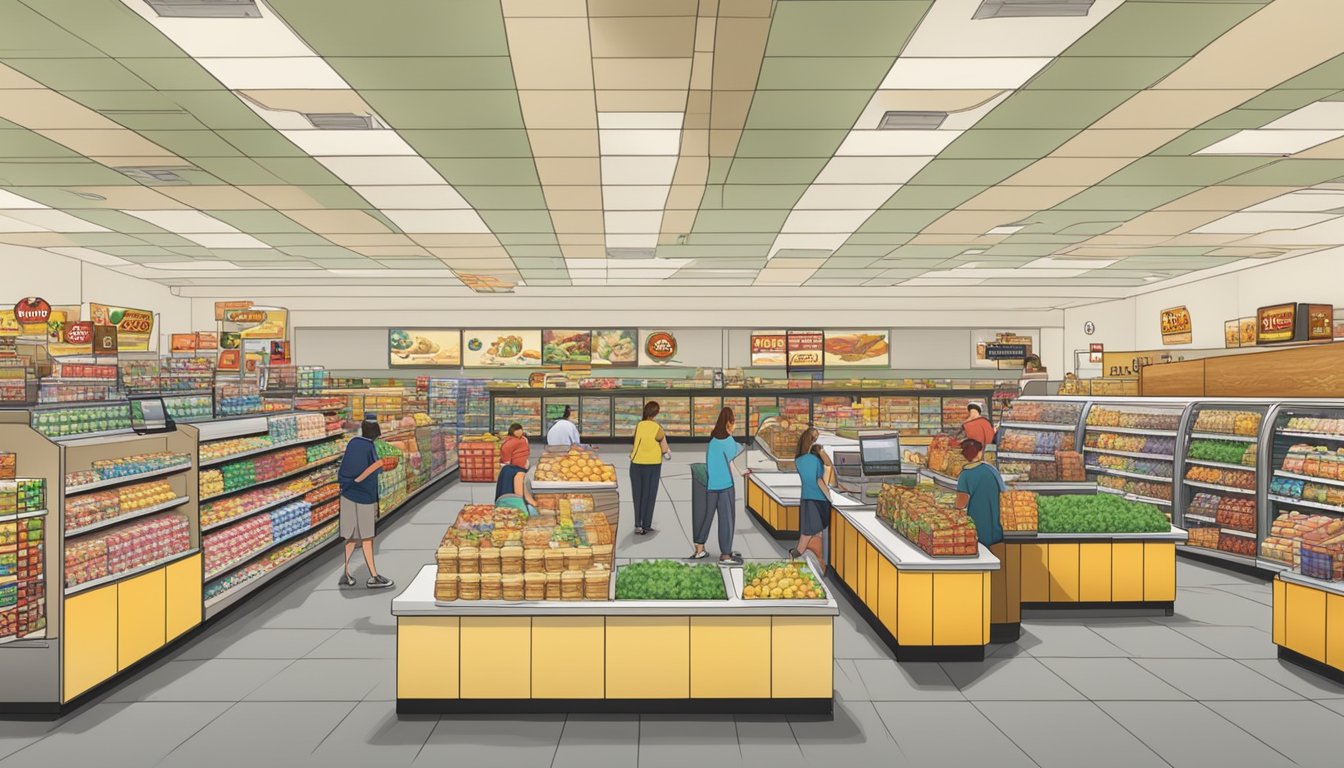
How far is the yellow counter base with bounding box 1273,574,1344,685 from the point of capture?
4.42m

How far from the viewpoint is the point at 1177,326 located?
9.52 meters

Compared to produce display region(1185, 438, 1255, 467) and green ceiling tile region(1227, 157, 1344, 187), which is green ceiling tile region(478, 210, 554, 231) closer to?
green ceiling tile region(1227, 157, 1344, 187)

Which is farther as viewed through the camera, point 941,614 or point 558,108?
point 558,108

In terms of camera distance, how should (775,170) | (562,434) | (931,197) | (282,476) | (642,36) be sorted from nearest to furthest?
(642,36), (282,476), (775,170), (931,197), (562,434)

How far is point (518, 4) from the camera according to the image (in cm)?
398

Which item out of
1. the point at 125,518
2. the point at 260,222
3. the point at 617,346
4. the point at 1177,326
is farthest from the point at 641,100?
the point at 617,346

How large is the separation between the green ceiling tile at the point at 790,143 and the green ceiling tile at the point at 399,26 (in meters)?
2.43

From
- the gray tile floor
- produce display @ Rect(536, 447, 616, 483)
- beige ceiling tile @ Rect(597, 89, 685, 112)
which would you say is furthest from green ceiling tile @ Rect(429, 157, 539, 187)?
the gray tile floor

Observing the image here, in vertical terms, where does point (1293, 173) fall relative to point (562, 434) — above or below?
above

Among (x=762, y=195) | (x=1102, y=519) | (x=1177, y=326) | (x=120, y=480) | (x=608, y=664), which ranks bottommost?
(x=608, y=664)

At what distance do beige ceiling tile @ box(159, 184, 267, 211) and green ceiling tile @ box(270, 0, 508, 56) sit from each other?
4.31 metres

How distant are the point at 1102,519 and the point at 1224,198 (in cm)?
499

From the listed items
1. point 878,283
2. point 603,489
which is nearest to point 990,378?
point 878,283

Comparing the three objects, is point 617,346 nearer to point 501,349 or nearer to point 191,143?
point 501,349
